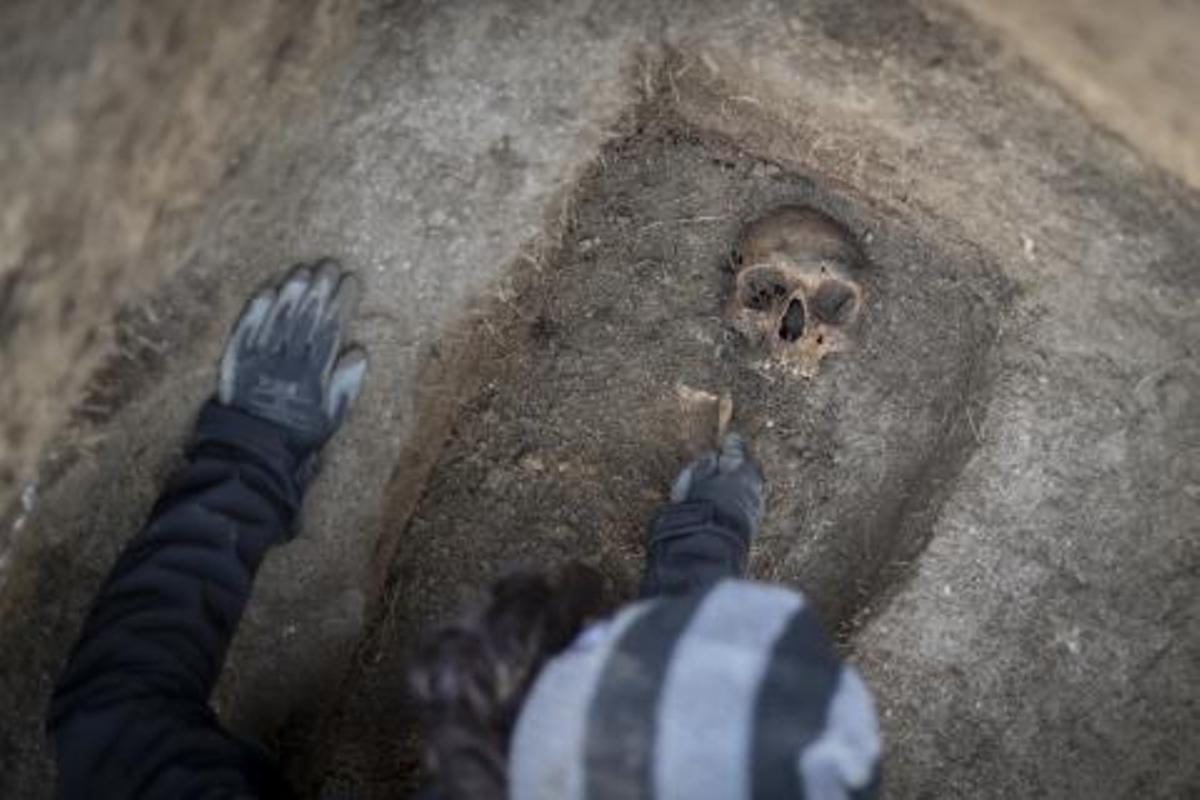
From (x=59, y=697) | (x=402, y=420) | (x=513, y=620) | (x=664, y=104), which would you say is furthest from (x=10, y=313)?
(x=664, y=104)

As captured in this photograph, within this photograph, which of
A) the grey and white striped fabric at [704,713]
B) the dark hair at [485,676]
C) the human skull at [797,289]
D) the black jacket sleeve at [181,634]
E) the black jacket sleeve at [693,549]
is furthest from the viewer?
the human skull at [797,289]

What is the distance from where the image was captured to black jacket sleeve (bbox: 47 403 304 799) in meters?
1.92

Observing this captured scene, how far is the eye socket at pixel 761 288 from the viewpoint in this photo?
104 inches

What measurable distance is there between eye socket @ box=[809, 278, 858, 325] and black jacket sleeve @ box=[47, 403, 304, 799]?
120 centimetres

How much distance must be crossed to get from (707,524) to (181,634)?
1028 mm

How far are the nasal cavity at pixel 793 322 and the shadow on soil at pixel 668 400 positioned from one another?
112 mm

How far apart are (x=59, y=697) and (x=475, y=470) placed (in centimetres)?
101

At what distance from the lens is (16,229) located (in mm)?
1801

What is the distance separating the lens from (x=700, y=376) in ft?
8.96

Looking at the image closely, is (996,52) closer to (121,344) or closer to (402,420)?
(402,420)

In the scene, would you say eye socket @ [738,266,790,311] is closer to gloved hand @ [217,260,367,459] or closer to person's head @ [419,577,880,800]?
gloved hand @ [217,260,367,459]

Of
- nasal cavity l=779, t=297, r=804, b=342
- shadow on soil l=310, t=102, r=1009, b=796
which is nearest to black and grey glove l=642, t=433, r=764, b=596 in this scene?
shadow on soil l=310, t=102, r=1009, b=796

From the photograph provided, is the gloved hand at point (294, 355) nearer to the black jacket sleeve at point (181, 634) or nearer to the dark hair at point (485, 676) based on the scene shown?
the black jacket sleeve at point (181, 634)

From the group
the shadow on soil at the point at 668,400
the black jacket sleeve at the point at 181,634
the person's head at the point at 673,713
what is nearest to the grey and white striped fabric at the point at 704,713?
the person's head at the point at 673,713
